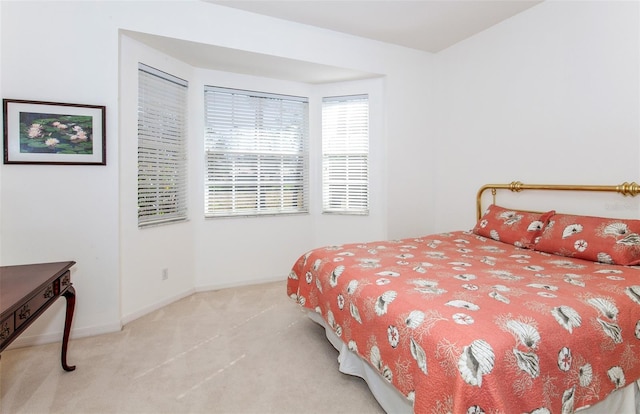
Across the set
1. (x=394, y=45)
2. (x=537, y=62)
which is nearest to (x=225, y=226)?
(x=394, y=45)

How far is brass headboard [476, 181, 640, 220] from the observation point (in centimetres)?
224

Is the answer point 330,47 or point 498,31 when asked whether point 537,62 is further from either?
point 330,47

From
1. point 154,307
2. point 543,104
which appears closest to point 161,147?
point 154,307

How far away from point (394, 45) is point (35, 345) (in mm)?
4387

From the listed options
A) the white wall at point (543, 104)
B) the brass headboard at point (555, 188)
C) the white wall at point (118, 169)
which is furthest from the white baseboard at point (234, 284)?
the brass headboard at point (555, 188)

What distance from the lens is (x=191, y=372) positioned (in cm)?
200

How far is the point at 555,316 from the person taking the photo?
1.27m

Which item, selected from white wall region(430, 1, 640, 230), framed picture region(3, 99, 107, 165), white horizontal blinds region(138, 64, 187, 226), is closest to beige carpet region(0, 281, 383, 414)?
Result: white horizontal blinds region(138, 64, 187, 226)

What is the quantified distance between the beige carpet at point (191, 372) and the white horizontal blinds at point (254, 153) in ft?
4.72

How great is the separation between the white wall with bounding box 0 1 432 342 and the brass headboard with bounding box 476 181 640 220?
0.87 meters

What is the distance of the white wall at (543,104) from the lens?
233 centimetres

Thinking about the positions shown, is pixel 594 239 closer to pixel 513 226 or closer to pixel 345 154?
pixel 513 226

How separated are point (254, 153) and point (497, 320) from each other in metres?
3.12

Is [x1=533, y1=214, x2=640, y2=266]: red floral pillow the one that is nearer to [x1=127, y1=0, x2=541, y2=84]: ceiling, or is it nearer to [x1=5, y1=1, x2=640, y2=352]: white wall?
[x1=5, y1=1, x2=640, y2=352]: white wall
